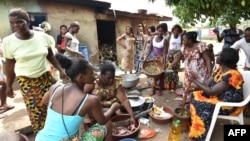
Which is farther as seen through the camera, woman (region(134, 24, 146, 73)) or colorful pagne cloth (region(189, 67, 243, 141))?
woman (region(134, 24, 146, 73))

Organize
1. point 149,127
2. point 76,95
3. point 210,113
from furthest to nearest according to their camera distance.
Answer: point 149,127 → point 210,113 → point 76,95

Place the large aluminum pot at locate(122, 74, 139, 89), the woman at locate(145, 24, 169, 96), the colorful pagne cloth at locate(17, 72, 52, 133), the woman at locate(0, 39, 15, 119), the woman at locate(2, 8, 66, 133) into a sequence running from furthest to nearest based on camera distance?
the woman at locate(145, 24, 169, 96) → the large aluminum pot at locate(122, 74, 139, 89) → the woman at locate(0, 39, 15, 119) → the colorful pagne cloth at locate(17, 72, 52, 133) → the woman at locate(2, 8, 66, 133)

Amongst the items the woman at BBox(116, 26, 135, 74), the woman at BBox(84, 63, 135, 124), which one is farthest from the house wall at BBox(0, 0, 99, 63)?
the woman at BBox(84, 63, 135, 124)

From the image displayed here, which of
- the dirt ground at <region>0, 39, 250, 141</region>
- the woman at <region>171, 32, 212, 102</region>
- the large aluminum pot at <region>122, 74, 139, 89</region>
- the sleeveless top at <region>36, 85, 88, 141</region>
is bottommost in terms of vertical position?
the dirt ground at <region>0, 39, 250, 141</region>

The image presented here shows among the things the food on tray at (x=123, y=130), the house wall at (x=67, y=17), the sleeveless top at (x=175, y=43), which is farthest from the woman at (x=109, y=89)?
the house wall at (x=67, y=17)

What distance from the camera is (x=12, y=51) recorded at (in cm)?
254

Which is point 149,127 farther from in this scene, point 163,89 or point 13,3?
point 13,3

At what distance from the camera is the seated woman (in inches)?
109

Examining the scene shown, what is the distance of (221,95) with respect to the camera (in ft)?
9.59

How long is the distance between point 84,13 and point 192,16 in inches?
213

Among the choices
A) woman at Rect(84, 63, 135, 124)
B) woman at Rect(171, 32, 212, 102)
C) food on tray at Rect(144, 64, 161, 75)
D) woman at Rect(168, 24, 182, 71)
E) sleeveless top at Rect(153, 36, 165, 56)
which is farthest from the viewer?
woman at Rect(168, 24, 182, 71)

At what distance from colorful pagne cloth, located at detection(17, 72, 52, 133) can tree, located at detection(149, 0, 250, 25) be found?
6.73 feet

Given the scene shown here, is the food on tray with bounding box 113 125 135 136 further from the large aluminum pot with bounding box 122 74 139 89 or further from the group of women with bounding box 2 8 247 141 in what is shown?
the large aluminum pot with bounding box 122 74 139 89

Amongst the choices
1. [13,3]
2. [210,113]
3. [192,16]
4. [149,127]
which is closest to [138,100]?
[149,127]
